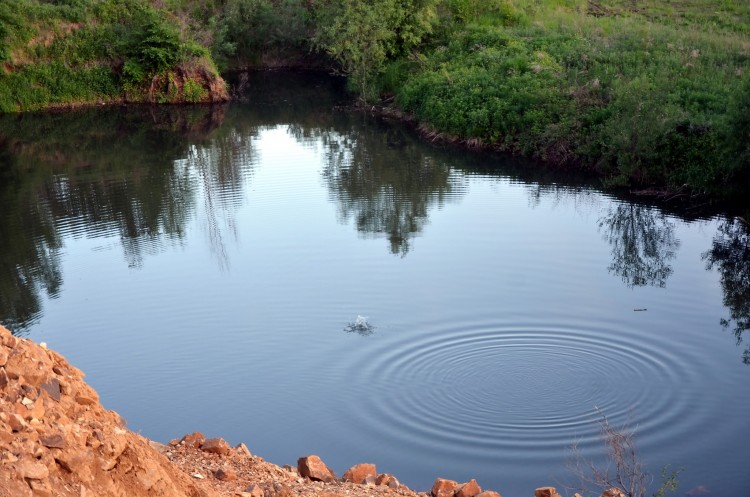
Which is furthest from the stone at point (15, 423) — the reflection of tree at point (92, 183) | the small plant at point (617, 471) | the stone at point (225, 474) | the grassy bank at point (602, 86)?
the grassy bank at point (602, 86)

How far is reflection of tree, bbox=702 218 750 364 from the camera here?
53.5 feet

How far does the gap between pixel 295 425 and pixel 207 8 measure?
42.2 meters

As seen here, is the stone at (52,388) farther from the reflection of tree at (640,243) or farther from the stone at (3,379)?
the reflection of tree at (640,243)

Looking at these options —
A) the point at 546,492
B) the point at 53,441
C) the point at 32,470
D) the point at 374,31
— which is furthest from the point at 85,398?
the point at 374,31

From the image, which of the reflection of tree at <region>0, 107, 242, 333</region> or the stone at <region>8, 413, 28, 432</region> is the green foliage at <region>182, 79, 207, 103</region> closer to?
the reflection of tree at <region>0, 107, 242, 333</region>

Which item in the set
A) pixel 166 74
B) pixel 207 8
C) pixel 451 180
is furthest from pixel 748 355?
pixel 207 8

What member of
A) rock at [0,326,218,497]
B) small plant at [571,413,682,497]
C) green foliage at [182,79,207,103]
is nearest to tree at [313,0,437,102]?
green foliage at [182,79,207,103]

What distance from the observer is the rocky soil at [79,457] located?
6.70 metres

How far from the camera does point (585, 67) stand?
30.6 metres

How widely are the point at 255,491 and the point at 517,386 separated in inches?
244

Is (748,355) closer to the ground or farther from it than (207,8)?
closer to the ground

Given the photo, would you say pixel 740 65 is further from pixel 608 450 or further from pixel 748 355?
pixel 608 450

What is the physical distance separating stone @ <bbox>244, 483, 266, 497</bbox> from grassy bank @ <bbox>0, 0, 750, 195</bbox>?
1661 cm

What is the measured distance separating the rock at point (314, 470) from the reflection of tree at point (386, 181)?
10483 mm
